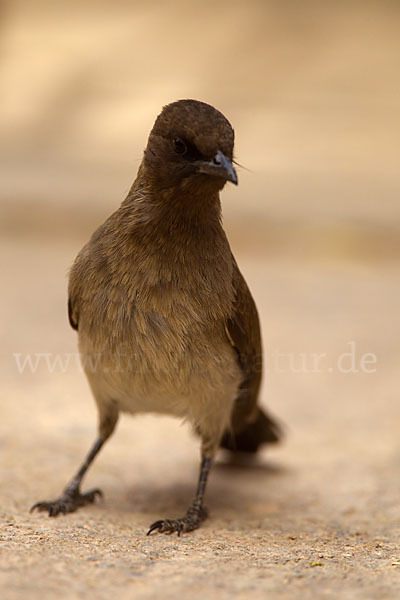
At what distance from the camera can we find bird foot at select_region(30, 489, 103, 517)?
145 inches

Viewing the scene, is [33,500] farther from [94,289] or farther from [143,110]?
[143,110]

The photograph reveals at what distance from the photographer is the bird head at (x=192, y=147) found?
3.02 m

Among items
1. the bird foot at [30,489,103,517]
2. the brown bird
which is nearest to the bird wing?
the brown bird

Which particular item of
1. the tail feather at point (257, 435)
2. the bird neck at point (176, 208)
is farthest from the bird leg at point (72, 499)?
the bird neck at point (176, 208)

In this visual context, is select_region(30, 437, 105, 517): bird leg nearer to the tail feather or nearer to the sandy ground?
the sandy ground

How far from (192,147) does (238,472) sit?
275 centimetres

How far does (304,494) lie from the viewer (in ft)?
14.9

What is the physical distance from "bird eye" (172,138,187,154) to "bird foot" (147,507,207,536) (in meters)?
1.75

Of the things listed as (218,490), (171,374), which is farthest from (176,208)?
(218,490)

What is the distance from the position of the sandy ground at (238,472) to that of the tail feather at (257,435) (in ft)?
0.73

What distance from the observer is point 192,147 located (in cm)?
307

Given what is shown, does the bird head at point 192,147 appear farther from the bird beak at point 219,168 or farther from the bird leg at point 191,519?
the bird leg at point 191,519

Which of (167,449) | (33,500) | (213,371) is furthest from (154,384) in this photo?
Result: (167,449)

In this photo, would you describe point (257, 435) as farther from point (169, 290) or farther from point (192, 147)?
point (192, 147)
